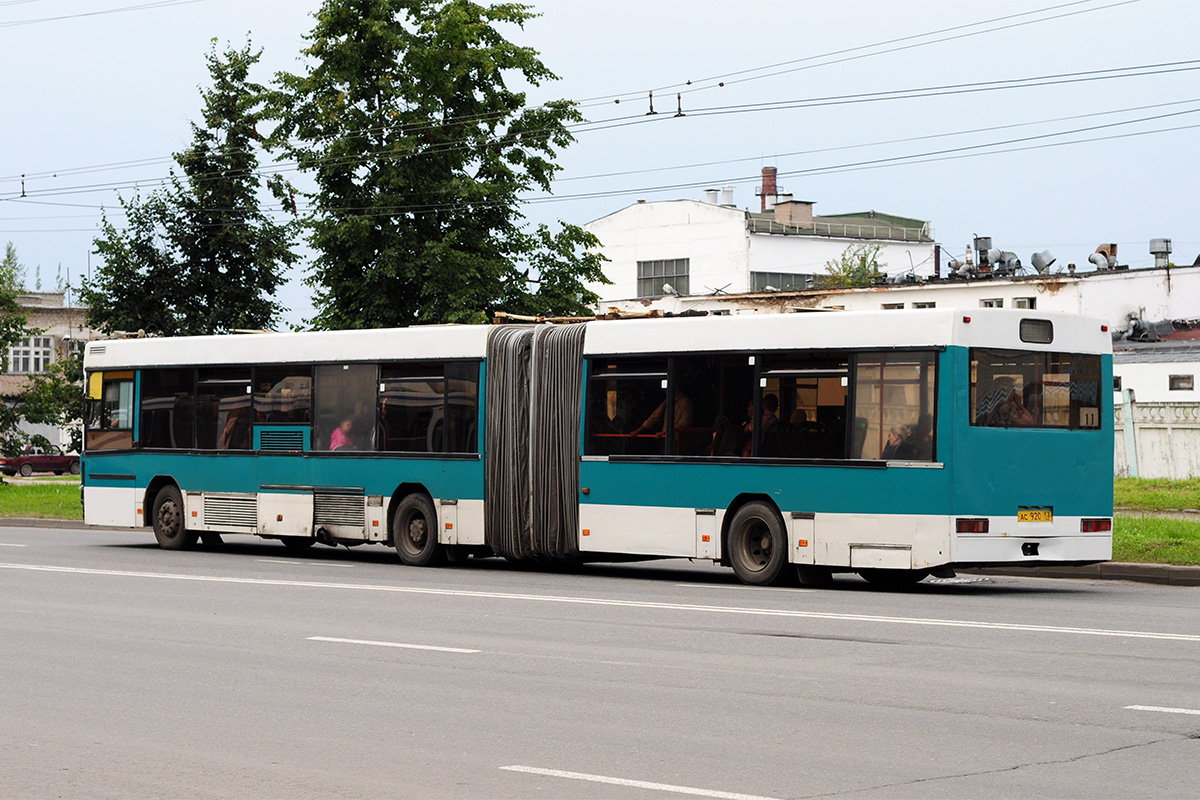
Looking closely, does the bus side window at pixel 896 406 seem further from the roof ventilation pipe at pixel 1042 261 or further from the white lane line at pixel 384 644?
the roof ventilation pipe at pixel 1042 261

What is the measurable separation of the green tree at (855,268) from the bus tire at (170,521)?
46926 mm

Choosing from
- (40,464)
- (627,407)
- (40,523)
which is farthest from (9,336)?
(627,407)

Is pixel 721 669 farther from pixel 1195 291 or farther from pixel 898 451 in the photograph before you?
pixel 1195 291

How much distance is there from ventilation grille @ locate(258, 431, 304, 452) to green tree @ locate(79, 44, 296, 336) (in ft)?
60.0

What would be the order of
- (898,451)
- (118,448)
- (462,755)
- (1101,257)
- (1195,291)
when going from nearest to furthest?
(462,755)
(898,451)
(118,448)
(1195,291)
(1101,257)

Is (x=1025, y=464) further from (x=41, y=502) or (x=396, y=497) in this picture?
(x=41, y=502)

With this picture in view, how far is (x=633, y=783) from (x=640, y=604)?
8444 millimetres

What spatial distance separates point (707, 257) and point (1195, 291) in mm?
26355

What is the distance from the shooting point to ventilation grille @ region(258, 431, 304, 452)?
23.1m

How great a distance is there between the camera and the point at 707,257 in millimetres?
80125

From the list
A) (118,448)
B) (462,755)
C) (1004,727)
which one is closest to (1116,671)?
(1004,727)

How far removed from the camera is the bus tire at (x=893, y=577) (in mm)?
18516

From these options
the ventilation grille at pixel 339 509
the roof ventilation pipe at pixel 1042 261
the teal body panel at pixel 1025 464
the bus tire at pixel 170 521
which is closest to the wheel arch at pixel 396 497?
the ventilation grille at pixel 339 509

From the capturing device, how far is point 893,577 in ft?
62.0
